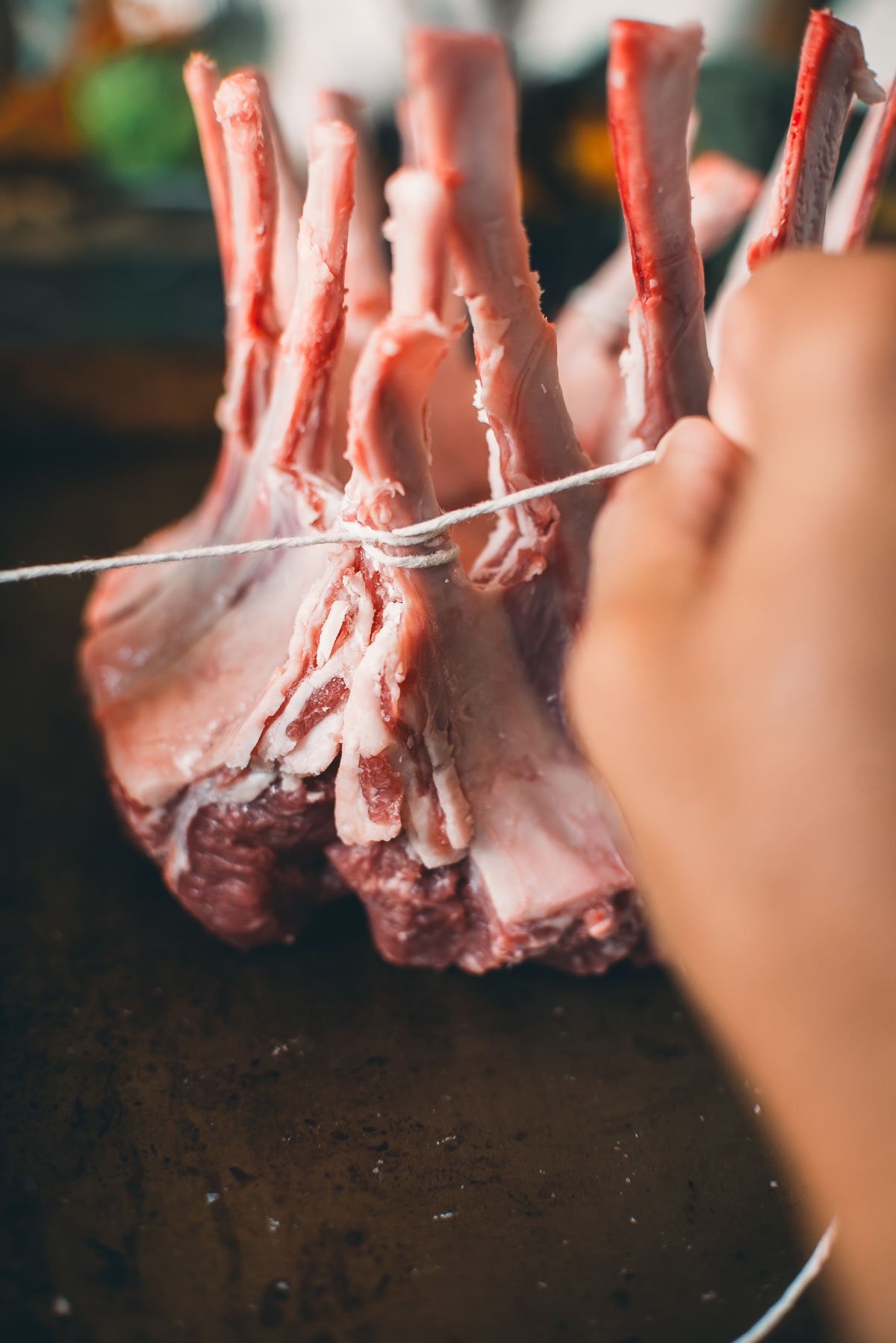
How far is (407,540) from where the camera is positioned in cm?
93

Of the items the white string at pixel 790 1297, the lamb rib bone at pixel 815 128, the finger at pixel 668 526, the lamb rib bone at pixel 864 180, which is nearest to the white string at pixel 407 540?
the finger at pixel 668 526

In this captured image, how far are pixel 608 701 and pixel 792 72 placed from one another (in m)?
2.62

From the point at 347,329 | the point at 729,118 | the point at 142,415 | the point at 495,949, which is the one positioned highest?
the point at 729,118

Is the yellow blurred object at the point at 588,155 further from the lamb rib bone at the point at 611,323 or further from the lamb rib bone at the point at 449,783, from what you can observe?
the lamb rib bone at the point at 449,783

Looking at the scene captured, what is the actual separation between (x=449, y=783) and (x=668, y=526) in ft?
1.30

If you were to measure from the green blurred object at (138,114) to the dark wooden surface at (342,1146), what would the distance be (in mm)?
2356

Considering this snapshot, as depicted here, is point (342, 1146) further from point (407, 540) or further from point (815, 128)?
point (815, 128)

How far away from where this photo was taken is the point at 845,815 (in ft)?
2.13

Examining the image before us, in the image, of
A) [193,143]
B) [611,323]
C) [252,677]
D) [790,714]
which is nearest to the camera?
[790,714]

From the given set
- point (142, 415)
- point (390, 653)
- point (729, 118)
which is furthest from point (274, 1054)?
point (729, 118)

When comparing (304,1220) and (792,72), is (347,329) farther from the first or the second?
(792,72)

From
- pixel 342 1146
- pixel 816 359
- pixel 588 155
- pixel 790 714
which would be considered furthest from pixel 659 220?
pixel 588 155

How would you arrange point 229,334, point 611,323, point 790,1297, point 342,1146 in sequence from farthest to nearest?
point 611,323, point 229,334, point 342,1146, point 790,1297

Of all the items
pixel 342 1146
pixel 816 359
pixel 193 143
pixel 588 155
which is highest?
pixel 193 143
